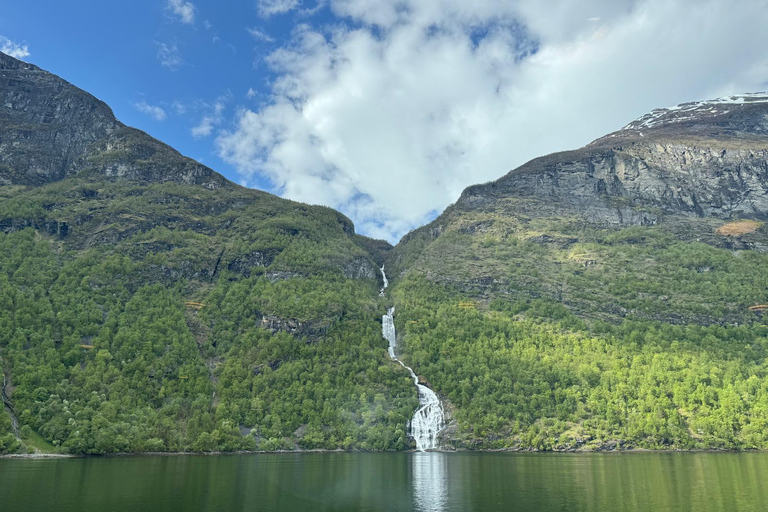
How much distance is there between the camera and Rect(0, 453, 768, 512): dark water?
4775 centimetres

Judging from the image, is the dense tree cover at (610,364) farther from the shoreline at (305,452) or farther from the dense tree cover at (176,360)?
the dense tree cover at (176,360)

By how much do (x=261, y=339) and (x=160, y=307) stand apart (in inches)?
1497

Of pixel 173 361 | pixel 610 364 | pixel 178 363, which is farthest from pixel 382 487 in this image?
pixel 610 364

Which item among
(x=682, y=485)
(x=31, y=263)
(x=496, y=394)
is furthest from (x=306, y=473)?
(x=31, y=263)

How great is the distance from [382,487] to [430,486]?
6283mm

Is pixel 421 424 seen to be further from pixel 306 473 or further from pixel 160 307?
pixel 160 307

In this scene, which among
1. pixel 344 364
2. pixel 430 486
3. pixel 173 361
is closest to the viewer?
pixel 430 486

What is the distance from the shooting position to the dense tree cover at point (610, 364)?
5123 inches

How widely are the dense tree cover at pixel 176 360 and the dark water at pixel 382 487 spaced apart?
35.1 meters

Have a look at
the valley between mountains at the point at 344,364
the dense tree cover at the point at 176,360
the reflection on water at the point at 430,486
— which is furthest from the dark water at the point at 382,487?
the valley between mountains at the point at 344,364

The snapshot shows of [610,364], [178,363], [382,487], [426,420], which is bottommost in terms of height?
[382,487]

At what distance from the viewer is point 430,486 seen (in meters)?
63.9

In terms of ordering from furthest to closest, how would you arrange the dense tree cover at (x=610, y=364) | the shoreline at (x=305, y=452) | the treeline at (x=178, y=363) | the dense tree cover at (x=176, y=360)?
the dense tree cover at (x=610, y=364) < the dense tree cover at (x=176, y=360) < the treeline at (x=178, y=363) < the shoreline at (x=305, y=452)

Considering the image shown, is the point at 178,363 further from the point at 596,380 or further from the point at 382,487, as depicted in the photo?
the point at 596,380
